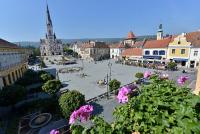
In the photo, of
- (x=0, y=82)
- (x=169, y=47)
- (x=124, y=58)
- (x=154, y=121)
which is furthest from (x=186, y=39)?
(x=154, y=121)

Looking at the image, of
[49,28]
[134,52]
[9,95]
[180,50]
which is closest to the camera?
[9,95]

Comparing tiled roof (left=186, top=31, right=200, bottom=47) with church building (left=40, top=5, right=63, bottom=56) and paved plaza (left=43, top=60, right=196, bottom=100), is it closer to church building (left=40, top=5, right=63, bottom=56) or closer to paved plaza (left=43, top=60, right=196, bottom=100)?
paved plaza (left=43, top=60, right=196, bottom=100)

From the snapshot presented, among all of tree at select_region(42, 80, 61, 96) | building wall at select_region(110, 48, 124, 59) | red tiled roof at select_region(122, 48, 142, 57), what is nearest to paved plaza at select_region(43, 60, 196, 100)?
tree at select_region(42, 80, 61, 96)

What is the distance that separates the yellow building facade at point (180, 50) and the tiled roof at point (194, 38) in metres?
0.98

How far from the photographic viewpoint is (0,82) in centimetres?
2191

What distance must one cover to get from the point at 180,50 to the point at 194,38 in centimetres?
398

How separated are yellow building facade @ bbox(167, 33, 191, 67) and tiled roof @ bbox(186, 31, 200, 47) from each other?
0.98 meters

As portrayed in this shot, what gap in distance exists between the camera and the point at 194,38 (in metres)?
38.1

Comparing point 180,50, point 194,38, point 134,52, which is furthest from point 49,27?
point 194,38

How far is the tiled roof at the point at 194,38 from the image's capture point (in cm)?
3691

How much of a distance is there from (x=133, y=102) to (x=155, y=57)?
43.9m

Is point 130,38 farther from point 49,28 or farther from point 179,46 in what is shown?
point 49,28

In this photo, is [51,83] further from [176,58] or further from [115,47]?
[115,47]

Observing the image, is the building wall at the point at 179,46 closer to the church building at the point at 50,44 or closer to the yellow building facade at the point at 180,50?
the yellow building facade at the point at 180,50
